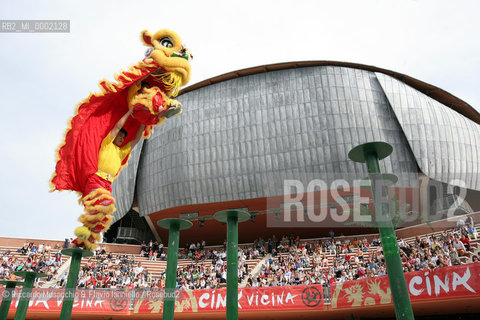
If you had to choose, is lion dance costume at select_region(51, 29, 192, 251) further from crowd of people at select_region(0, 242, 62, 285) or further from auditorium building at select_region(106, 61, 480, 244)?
auditorium building at select_region(106, 61, 480, 244)

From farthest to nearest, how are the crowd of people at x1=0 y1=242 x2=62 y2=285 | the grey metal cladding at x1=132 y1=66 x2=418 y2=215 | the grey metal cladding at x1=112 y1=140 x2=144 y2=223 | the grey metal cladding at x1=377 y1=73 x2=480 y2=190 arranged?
the grey metal cladding at x1=112 y1=140 x2=144 y2=223
the grey metal cladding at x1=132 y1=66 x2=418 y2=215
the grey metal cladding at x1=377 y1=73 x2=480 y2=190
the crowd of people at x1=0 y1=242 x2=62 y2=285

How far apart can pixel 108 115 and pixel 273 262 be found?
681 inches

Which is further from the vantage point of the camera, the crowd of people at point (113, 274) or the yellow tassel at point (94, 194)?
the crowd of people at point (113, 274)

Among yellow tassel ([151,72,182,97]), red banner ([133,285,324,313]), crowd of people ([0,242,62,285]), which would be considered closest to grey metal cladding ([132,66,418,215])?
crowd of people ([0,242,62,285])

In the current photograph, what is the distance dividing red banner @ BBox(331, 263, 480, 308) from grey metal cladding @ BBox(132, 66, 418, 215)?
44.0 feet

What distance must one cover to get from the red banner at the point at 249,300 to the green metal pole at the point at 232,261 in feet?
27.5

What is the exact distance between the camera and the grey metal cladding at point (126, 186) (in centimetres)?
3117

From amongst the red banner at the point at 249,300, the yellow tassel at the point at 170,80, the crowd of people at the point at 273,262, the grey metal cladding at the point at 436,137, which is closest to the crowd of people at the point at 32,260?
the crowd of people at the point at 273,262

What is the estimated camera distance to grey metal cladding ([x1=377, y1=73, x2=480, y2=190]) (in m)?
25.7

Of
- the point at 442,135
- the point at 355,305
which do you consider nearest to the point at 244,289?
the point at 355,305

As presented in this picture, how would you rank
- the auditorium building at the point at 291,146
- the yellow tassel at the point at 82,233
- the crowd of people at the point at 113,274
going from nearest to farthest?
the yellow tassel at the point at 82,233 → the crowd of people at the point at 113,274 → the auditorium building at the point at 291,146

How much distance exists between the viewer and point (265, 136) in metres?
28.1

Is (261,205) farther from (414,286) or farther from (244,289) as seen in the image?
(414,286)

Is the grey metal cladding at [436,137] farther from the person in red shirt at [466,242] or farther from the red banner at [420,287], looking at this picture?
the red banner at [420,287]
